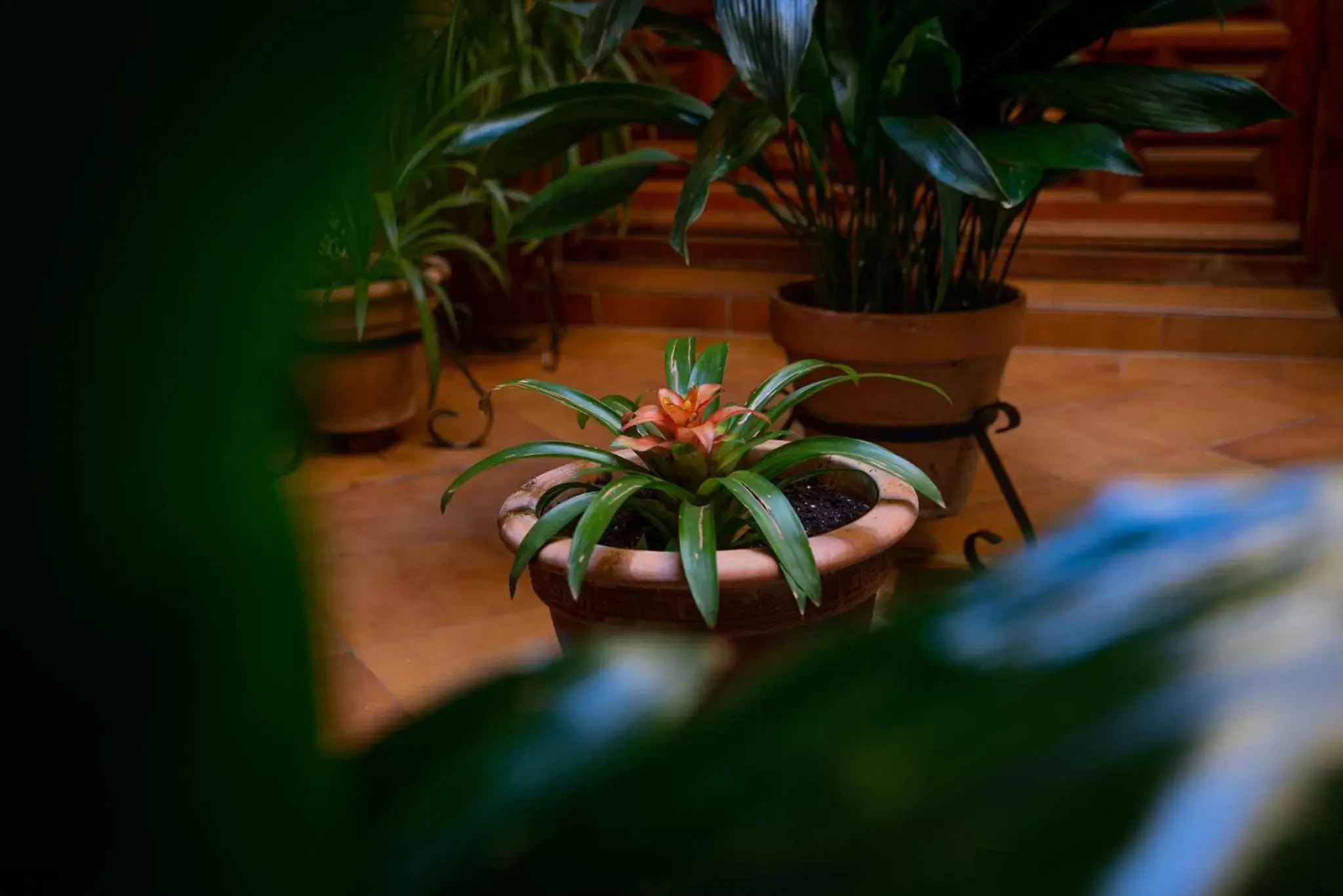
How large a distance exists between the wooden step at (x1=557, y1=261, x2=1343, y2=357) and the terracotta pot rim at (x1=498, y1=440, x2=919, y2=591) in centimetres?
198

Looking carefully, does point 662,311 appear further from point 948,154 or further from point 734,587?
point 734,587

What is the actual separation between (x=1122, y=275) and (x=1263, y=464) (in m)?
1.09

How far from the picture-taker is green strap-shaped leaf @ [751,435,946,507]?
1195 millimetres

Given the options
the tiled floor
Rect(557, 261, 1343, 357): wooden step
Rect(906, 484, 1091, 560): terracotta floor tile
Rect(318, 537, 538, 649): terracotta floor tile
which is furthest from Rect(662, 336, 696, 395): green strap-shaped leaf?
Rect(557, 261, 1343, 357): wooden step

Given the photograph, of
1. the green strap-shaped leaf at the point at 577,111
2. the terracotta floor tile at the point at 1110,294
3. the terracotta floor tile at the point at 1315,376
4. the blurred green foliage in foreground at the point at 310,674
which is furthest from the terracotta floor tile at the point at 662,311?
the blurred green foliage in foreground at the point at 310,674

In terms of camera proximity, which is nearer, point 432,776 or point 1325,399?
point 432,776

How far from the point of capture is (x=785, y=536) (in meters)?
1.07

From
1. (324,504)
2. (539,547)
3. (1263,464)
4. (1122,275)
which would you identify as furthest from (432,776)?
(1122,275)

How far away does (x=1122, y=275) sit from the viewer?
3.15 m

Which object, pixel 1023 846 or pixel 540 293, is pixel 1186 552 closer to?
pixel 1023 846

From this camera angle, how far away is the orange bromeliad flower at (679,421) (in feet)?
3.82

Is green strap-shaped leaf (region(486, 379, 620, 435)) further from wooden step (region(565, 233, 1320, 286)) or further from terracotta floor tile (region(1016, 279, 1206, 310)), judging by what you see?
wooden step (region(565, 233, 1320, 286))

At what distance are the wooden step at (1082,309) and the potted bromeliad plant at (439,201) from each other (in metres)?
0.44

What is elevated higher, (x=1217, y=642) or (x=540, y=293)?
(x=1217, y=642)
